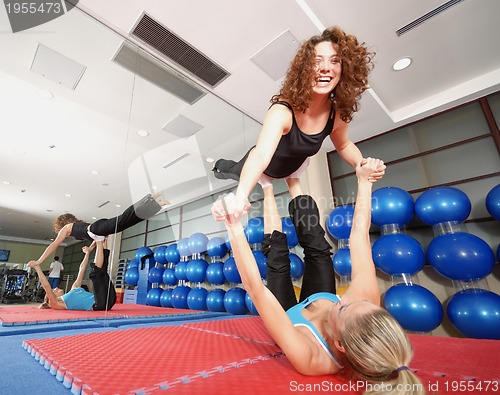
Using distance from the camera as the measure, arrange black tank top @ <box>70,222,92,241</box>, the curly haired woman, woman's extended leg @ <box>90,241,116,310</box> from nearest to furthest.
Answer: the curly haired woman
black tank top @ <box>70,222,92,241</box>
woman's extended leg @ <box>90,241,116,310</box>

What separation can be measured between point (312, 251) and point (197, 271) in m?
3.73

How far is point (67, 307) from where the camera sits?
3.39 m

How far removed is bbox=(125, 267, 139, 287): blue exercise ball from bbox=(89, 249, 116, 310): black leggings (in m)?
2.55

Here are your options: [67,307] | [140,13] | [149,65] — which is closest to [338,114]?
[140,13]

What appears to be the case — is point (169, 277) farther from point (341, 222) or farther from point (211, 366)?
point (211, 366)

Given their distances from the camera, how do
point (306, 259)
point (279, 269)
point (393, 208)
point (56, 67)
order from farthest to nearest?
point (393, 208) < point (56, 67) < point (306, 259) < point (279, 269)

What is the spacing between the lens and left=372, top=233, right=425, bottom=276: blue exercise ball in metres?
2.62

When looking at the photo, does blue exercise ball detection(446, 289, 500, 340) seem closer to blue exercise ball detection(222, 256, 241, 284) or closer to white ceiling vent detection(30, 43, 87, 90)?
blue exercise ball detection(222, 256, 241, 284)

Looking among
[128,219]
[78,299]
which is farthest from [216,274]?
[128,219]

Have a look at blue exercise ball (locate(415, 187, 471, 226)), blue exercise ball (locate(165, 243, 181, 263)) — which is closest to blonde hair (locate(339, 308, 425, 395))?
blue exercise ball (locate(415, 187, 471, 226))

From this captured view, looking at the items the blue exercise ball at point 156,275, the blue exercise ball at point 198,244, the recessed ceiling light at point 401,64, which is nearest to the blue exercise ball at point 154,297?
the blue exercise ball at point 156,275

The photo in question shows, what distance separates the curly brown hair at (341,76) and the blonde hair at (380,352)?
93 centimetres

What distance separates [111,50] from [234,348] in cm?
294

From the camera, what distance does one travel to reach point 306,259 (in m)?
1.47
